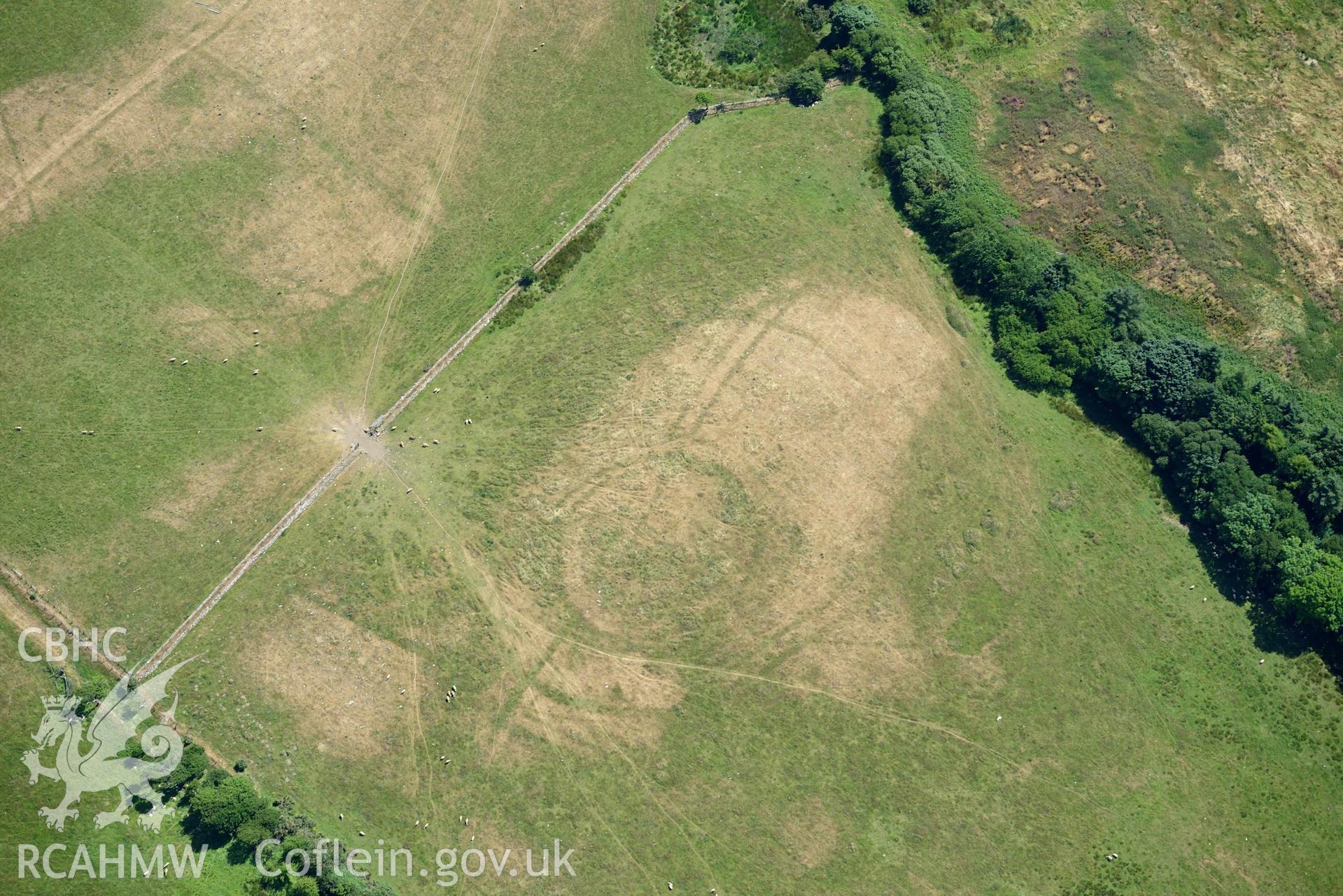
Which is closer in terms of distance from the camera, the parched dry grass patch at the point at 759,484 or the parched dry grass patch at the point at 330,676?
the parched dry grass patch at the point at 330,676

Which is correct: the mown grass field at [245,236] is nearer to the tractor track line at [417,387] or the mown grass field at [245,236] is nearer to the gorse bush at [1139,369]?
the tractor track line at [417,387]

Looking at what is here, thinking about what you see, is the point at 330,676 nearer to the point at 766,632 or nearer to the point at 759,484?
the point at 766,632

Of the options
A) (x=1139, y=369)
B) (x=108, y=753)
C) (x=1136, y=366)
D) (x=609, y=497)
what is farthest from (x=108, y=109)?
(x=1139, y=369)

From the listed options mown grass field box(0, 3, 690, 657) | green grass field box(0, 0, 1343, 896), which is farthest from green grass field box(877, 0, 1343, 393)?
mown grass field box(0, 3, 690, 657)

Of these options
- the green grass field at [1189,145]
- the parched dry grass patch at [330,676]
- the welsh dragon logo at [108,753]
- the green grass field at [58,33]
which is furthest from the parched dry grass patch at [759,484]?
the green grass field at [58,33]

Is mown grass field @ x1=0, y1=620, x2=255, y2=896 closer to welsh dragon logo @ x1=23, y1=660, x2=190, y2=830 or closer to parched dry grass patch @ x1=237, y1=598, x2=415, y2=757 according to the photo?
welsh dragon logo @ x1=23, y1=660, x2=190, y2=830

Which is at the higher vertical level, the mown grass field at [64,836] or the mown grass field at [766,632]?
the mown grass field at [766,632]

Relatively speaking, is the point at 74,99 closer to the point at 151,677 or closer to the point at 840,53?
the point at 151,677

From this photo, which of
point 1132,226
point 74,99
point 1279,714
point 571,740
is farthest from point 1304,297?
point 74,99
